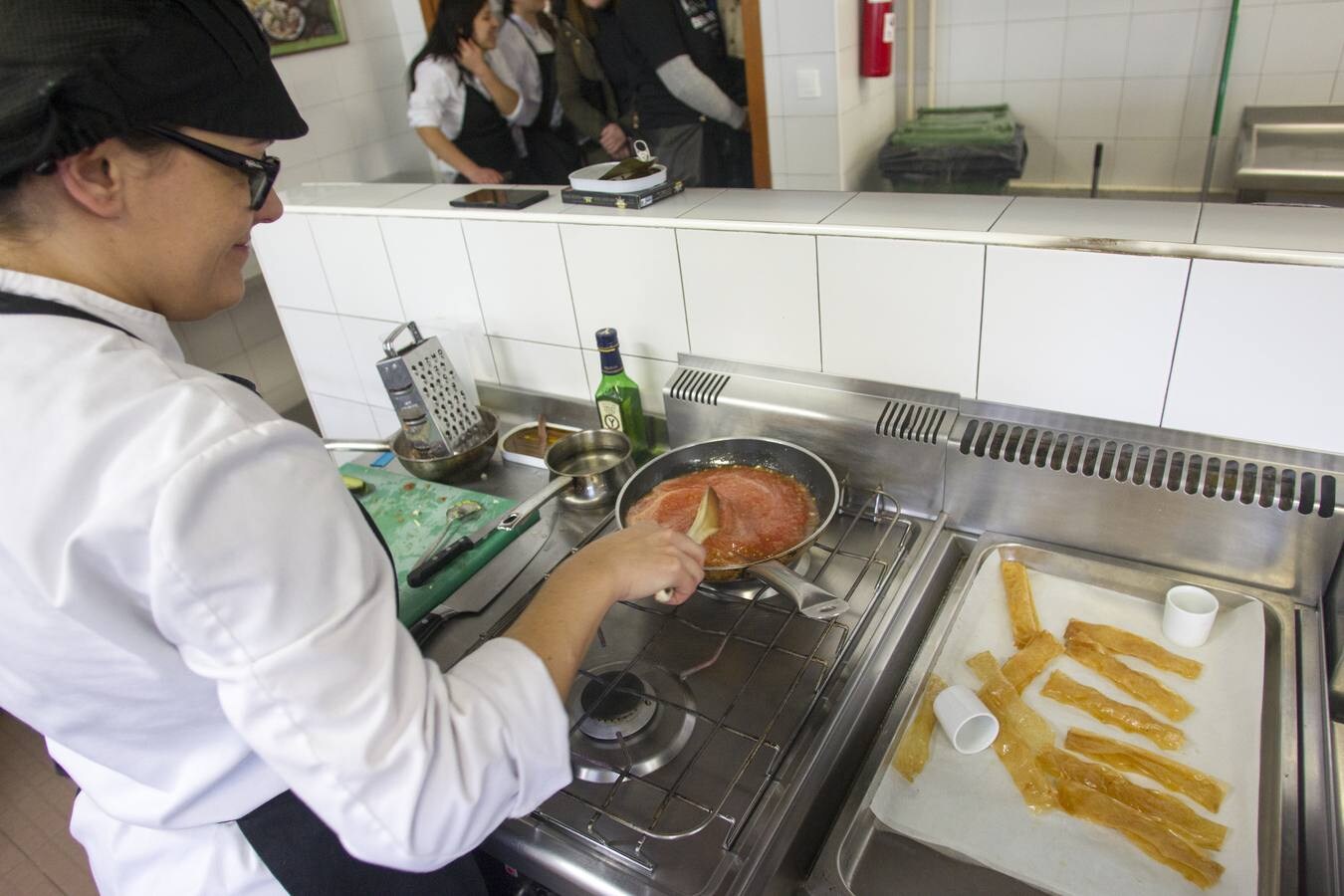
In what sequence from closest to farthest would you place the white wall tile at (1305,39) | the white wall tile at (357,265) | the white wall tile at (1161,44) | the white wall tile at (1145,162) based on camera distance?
the white wall tile at (357,265)
the white wall tile at (1305,39)
the white wall tile at (1161,44)
the white wall tile at (1145,162)

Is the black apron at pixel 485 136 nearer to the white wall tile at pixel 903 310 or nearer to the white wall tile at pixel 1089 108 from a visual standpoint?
the white wall tile at pixel 1089 108

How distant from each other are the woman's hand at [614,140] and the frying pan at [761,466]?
81.5 inches

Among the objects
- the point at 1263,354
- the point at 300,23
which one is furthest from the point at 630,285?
the point at 300,23

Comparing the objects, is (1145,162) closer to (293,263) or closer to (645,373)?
(645,373)

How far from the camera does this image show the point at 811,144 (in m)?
2.77

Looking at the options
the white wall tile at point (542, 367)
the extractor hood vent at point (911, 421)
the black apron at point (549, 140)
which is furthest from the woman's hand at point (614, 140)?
the extractor hood vent at point (911, 421)

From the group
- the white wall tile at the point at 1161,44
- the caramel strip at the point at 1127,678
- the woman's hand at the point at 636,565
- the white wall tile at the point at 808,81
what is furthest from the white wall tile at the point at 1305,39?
the woman's hand at the point at 636,565

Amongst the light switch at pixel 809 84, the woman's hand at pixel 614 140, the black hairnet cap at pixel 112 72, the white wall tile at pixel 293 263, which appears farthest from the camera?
the woman's hand at pixel 614 140

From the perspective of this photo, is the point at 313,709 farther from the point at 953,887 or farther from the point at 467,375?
the point at 467,375

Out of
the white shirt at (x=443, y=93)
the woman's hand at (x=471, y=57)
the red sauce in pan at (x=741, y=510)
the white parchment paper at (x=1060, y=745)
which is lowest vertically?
the white parchment paper at (x=1060, y=745)

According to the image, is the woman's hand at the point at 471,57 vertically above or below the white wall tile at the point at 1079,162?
above

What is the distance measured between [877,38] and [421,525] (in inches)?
86.8

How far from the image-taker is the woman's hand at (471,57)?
9.02 ft

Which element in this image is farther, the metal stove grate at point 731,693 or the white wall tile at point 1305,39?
the white wall tile at point 1305,39
